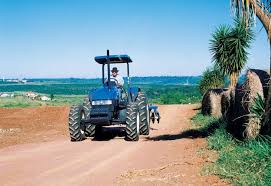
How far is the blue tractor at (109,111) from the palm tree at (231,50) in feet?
43.2

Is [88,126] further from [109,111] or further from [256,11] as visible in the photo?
[256,11]

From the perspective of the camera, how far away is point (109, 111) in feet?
45.0

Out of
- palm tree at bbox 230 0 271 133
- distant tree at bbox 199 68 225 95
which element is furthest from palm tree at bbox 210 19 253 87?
palm tree at bbox 230 0 271 133

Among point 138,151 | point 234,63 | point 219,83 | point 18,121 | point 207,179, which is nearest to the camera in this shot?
point 207,179

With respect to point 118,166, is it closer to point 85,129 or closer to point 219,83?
point 85,129

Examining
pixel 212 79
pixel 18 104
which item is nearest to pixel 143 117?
pixel 212 79

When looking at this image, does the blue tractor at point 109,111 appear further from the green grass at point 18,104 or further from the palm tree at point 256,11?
the green grass at point 18,104

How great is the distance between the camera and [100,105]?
13977mm

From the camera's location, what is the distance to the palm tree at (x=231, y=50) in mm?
27234

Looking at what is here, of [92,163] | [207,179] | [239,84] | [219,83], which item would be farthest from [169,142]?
[219,83]

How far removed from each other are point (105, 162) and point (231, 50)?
18.7 metres

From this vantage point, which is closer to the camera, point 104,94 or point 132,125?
point 132,125

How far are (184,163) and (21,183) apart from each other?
326 cm

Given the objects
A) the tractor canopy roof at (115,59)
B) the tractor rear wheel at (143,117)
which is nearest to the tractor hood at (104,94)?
the tractor rear wheel at (143,117)
